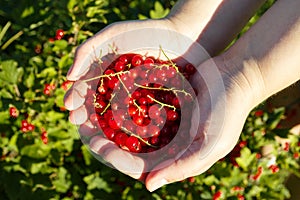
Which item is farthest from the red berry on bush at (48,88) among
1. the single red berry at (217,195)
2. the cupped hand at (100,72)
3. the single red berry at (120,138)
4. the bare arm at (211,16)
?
the single red berry at (217,195)

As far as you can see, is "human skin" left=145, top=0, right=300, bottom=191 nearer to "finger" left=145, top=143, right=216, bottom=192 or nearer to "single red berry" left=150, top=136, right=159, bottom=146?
"finger" left=145, top=143, right=216, bottom=192

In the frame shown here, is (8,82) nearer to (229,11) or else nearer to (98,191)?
(98,191)

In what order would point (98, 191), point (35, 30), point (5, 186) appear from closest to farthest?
point (5, 186) < point (98, 191) < point (35, 30)

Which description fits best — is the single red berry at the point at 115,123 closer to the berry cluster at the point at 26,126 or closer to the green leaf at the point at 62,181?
the berry cluster at the point at 26,126

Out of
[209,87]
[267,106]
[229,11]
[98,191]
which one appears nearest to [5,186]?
[98,191]

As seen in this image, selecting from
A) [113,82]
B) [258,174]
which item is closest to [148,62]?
[113,82]

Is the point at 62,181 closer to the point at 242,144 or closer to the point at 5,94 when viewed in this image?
the point at 5,94

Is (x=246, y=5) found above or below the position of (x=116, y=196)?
above
